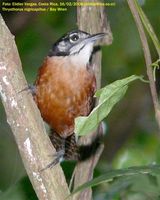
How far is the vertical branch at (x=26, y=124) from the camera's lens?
1.90 m

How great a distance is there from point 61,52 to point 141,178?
2.93ft

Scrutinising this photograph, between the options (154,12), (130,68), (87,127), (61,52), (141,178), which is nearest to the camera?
(87,127)

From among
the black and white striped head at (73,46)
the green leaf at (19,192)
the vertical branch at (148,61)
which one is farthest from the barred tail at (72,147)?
the vertical branch at (148,61)

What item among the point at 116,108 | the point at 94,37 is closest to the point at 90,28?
the point at 94,37

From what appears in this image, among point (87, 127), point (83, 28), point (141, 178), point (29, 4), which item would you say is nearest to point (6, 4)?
point (29, 4)

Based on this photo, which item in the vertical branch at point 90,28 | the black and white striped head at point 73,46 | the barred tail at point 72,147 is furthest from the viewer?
the black and white striped head at point 73,46

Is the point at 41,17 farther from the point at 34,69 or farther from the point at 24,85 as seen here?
the point at 24,85

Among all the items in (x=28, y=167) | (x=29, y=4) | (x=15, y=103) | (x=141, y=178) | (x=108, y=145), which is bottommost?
(x=108, y=145)

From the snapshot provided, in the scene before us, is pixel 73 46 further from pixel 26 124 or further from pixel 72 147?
pixel 26 124

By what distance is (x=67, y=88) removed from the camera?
9.11 ft

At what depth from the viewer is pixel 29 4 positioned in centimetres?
305

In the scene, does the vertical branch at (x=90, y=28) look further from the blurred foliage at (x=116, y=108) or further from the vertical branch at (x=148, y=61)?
the vertical branch at (x=148, y=61)

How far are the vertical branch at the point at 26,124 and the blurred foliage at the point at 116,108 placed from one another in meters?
0.33

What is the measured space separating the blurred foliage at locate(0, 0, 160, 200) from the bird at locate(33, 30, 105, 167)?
234 mm
